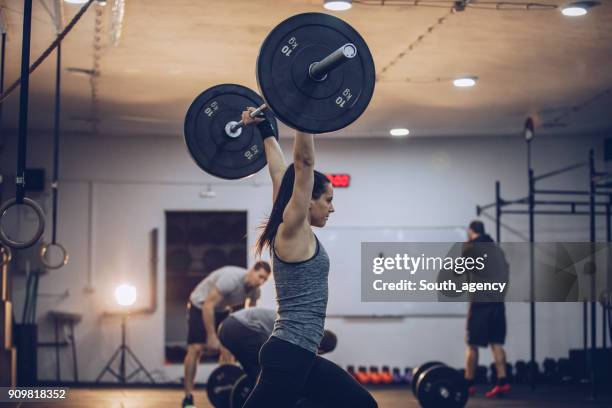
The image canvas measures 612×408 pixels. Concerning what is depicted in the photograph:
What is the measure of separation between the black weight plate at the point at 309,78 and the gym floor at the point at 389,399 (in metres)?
4.32

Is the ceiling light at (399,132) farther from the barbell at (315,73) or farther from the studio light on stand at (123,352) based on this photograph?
A: the barbell at (315,73)

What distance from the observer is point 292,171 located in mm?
2738

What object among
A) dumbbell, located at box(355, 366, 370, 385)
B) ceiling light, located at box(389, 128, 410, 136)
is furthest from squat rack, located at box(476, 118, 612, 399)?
dumbbell, located at box(355, 366, 370, 385)

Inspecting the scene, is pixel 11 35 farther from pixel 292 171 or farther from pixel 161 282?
pixel 161 282

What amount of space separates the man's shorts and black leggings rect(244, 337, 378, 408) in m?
4.38

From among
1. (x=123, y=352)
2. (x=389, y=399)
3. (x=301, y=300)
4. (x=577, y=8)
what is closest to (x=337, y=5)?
(x=577, y=8)

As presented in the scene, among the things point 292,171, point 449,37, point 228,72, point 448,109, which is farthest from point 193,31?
point 448,109

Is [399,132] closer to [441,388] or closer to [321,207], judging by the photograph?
[441,388]

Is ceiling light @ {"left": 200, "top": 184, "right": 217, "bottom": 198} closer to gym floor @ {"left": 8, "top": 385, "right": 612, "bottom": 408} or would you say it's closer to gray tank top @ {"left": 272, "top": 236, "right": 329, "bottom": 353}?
gym floor @ {"left": 8, "top": 385, "right": 612, "bottom": 408}

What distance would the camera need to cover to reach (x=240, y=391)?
5.21 metres

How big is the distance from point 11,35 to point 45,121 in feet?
9.48

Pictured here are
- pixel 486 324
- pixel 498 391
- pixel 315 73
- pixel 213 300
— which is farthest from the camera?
pixel 498 391

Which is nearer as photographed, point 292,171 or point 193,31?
point 292,171

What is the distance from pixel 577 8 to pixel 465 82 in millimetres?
1764
